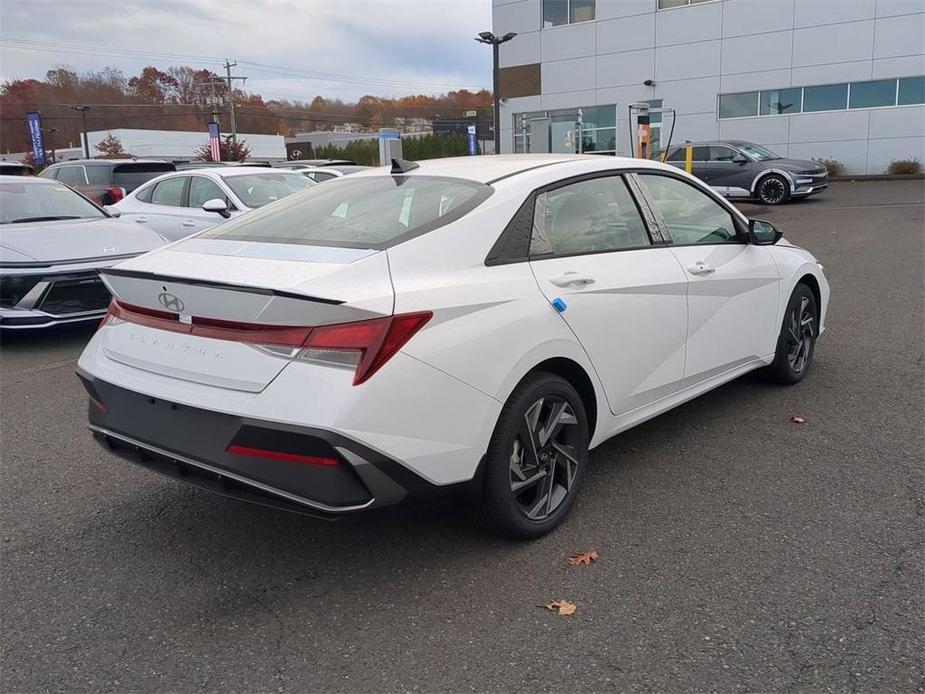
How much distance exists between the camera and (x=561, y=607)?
2809mm

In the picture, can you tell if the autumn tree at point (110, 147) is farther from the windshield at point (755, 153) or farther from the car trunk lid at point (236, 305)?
the car trunk lid at point (236, 305)

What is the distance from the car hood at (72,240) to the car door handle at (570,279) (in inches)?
209

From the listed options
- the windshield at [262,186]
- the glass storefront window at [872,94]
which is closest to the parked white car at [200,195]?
the windshield at [262,186]

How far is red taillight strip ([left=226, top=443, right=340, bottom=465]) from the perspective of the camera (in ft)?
8.46

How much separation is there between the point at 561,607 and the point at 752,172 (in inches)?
791

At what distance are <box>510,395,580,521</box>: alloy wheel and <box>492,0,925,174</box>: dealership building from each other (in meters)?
23.0

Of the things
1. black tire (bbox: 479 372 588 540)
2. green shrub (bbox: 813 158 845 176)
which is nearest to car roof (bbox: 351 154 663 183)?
black tire (bbox: 479 372 588 540)

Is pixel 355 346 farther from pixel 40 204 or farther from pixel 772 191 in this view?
pixel 772 191

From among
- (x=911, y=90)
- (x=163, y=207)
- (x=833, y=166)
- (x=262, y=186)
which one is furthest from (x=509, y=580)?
(x=911, y=90)

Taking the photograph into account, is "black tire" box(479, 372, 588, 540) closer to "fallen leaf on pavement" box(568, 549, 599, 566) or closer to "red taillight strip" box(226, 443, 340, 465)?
"fallen leaf on pavement" box(568, 549, 599, 566)

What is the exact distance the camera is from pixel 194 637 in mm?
2670

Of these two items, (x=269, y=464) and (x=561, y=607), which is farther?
(x=561, y=607)

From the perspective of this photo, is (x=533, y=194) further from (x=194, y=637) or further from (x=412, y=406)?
(x=194, y=637)

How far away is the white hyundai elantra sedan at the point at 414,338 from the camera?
2.62 metres
